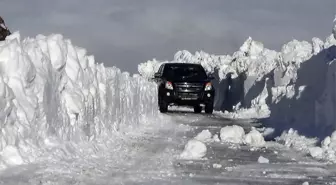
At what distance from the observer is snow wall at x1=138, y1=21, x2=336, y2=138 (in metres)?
14.4

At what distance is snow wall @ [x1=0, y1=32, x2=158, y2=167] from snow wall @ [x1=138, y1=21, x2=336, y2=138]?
4363 millimetres

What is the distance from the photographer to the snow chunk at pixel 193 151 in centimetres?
980

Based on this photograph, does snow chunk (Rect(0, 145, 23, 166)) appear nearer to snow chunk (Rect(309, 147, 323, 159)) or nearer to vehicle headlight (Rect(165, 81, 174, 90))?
snow chunk (Rect(309, 147, 323, 159))

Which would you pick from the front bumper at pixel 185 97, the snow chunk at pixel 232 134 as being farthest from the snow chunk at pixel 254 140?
the front bumper at pixel 185 97

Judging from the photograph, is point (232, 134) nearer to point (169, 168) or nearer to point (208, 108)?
point (169, 168)

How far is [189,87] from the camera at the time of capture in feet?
72.4

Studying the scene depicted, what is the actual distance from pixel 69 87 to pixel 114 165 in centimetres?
268

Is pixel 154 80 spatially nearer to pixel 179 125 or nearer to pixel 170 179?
pixel 179 125

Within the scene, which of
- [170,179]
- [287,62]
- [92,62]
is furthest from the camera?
[287,62]

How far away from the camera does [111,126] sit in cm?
1326

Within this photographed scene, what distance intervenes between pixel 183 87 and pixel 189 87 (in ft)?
0.73

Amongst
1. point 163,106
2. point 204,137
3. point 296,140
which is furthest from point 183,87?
point 296,140

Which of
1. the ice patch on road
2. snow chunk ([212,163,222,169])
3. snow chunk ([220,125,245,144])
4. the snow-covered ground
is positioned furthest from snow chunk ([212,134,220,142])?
snow chunk ([212,163,222,169])

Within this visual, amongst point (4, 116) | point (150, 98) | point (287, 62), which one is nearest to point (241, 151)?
point (4, 116)
